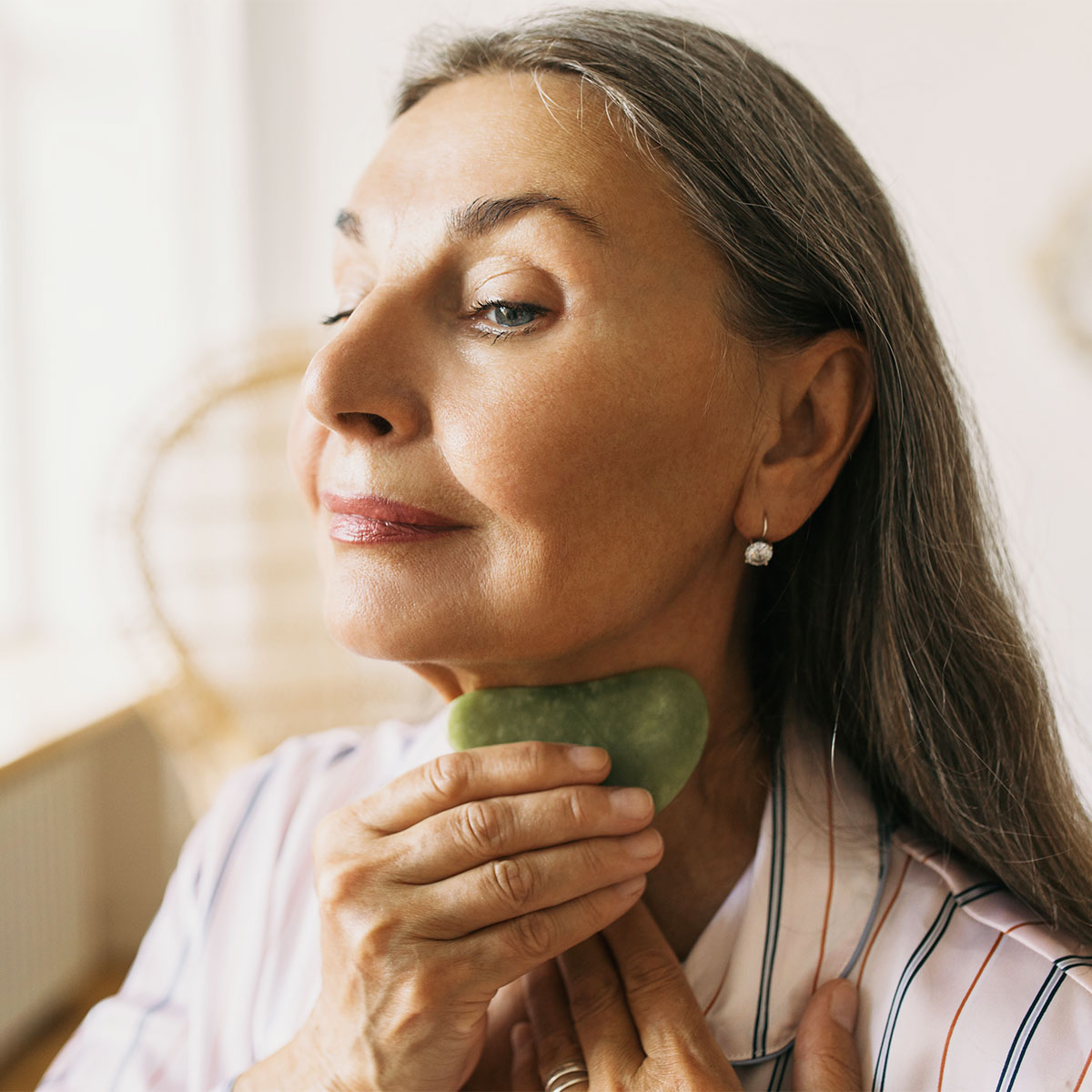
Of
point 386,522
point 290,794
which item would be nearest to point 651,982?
point 386,522

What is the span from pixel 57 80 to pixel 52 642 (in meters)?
1.54

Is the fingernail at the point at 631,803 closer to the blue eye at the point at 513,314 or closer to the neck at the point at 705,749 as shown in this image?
the neck at the point at 705,749

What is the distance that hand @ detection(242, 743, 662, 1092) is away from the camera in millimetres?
830

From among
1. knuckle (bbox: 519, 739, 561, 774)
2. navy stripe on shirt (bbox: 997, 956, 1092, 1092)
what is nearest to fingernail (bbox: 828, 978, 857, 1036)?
navy stripe on shirt (bbox: 997, 956, 1092, 1092)

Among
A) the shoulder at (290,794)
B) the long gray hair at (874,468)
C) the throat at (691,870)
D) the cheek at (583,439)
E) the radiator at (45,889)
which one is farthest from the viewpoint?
the radiator at (45,889)

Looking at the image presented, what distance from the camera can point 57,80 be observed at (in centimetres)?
273

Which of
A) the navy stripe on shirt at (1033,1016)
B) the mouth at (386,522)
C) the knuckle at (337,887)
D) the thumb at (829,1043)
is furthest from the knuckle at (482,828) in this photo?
the navy stripe on shirt at (1033,1016)

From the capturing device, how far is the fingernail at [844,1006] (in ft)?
3.01

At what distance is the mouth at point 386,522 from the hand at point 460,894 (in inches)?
7.7

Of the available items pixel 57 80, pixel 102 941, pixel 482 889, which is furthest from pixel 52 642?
pixel 482 889

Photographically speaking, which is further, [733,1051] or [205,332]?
[205,332]

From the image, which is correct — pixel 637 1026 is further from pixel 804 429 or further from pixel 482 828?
pixel 804 429

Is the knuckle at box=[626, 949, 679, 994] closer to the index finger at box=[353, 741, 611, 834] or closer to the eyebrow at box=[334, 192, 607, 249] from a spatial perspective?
the index finger at box=[353, 741, 611, 834]

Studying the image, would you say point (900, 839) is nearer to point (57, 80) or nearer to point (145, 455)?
point (145, 455)
